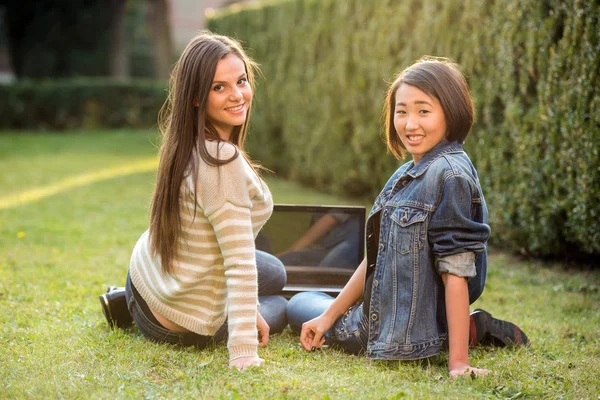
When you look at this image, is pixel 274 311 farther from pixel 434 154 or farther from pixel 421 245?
pixel 434 154

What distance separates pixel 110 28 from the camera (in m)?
26.0

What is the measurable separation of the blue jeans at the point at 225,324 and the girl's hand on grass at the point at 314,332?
308 millimetres

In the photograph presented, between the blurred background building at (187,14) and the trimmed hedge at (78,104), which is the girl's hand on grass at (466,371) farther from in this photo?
the blurred background building at (187,14)

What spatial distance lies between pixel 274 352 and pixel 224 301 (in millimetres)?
376

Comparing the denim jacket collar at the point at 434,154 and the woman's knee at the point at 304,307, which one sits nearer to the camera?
the denim jacket collar at the point at 434,154

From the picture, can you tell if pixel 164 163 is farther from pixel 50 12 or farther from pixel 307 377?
pixel 50 12

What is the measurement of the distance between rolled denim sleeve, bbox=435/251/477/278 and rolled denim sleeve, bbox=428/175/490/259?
17 mm

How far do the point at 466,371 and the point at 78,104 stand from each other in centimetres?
1793

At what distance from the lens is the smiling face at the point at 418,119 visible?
3.04 metres

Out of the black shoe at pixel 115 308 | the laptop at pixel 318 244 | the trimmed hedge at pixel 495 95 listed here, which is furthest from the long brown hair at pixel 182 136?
the trimmed hedge at pixel 495 95

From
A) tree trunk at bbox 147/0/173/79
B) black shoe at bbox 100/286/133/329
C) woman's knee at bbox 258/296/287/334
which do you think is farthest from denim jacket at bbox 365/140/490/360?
tree trunk at bbox 147/0/173/79

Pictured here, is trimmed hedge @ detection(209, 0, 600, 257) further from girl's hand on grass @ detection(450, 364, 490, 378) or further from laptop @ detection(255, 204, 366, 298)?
girl's hand on grass @ detection(450, 364, 490, 378)

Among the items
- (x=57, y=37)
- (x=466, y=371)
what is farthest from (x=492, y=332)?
(x=57, y=37)

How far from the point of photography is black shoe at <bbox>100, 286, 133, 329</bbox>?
3621mm
